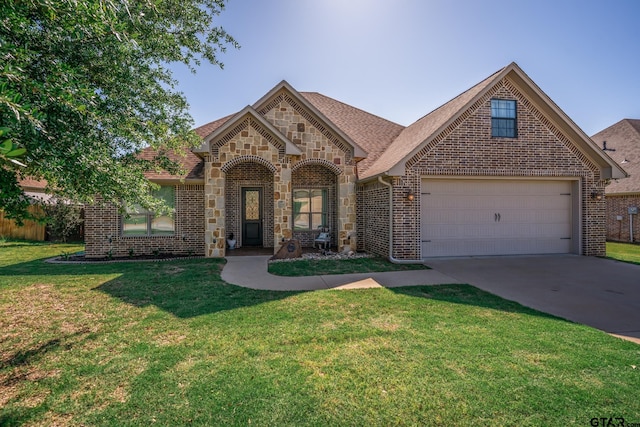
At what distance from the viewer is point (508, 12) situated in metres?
9.07

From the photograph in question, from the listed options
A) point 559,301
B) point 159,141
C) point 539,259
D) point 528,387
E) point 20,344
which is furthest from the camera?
point 539,259

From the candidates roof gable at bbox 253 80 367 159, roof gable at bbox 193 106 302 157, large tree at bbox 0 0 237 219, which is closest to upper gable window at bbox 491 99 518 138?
roof gable at bbox 253 80 367 159

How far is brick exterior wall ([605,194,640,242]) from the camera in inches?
642

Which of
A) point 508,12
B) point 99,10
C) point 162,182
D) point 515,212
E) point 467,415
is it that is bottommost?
point 467,415

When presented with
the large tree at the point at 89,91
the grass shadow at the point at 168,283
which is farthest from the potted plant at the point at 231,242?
the large tree at the point at 89,91

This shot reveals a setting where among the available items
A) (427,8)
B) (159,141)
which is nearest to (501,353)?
(159,141)

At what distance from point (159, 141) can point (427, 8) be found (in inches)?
310

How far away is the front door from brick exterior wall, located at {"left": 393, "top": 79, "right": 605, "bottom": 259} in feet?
20.2

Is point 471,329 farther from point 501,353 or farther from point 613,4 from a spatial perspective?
point 613,4

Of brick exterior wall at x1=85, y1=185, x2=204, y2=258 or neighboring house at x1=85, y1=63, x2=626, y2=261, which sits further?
brick exterior wall at x1=85, y1=185, x2=204, y2=258

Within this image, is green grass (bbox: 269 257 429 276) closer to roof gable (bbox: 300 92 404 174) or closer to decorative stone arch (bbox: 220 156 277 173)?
decorative stone arch (bbox: 220 156 277 173)

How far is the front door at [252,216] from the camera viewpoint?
13539 mm

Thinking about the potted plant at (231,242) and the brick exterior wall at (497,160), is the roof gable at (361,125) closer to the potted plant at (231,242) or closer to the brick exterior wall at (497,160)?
the brick exterior wall at (497,160)

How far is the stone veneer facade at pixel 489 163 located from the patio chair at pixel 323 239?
197 cm
